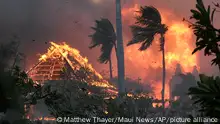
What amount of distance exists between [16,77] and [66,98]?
2413 millimetres

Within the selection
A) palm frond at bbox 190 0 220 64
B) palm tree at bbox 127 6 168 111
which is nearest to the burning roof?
palm tree at bbox 127 6 168 111

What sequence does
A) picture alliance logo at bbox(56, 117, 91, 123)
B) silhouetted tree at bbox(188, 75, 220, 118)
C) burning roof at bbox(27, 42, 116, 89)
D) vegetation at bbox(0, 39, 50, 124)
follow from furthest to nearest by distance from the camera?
burning roof at bbox(27, 42, 116, 89) < picture alliance logo at bbox(56, 117, 91, 123) < vegetation at bbox(0, 39, 50, 124) < silhouetted tree at bbox(188, 75, 220, 118)

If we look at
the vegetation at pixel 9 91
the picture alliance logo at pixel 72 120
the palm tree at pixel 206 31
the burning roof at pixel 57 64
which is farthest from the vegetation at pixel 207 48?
the burning roof at pixel 57 64

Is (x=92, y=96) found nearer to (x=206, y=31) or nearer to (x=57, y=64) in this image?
(x=206, y=31)

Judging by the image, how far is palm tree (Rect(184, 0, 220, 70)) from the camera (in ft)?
14.8

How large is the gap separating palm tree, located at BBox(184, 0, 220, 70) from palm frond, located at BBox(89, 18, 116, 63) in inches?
1102

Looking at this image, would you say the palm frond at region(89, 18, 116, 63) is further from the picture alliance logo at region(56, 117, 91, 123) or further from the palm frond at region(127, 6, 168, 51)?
the picture alliance logo at region(56, 117, 91, 123)

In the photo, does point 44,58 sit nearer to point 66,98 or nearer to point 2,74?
point 66,98

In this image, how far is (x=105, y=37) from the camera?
33.9 metres

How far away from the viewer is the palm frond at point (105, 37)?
33.0m

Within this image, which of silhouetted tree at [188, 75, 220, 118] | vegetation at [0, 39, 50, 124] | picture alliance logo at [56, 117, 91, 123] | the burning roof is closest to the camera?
silhouetted tree at [188, 75, 220, 118]

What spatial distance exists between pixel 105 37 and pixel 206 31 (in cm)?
2945

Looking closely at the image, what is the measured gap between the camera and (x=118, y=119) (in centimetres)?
1246

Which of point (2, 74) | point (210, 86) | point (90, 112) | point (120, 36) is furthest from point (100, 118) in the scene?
point (120, 36)
